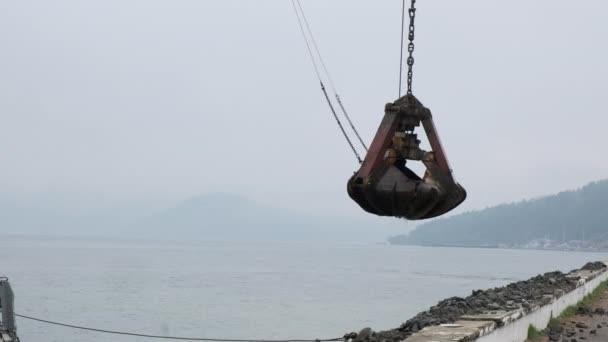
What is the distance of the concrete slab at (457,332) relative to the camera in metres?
8.17

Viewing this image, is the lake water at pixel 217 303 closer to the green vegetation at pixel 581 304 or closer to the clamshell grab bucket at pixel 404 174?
the green vegetation at pixel 581 304

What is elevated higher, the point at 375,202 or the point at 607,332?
the point at 375,202

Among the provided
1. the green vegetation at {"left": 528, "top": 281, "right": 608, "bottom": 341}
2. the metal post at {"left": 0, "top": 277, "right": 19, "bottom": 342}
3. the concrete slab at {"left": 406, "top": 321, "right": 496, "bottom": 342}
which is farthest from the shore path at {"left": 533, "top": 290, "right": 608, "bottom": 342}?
the metal post at {"left": 0, "top": 277, "right": 19, "bottom": 342}

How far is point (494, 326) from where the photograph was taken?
926cm

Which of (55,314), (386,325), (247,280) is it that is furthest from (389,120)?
(247,280)

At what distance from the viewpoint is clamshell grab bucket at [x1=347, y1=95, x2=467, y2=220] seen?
262 inches

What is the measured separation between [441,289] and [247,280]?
800 inches

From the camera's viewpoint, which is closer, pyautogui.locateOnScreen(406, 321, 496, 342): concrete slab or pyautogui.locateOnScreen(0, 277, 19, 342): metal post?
pyautogui.locateOnScreen(406, 321, 496, 342): concrete slab

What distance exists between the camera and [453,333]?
8.43 meters

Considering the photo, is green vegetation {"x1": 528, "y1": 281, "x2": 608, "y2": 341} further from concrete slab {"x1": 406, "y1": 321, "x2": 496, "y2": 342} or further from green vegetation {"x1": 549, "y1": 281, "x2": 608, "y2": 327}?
concrete slab {"x1": 406, "y1": 321, "x2": 496, "y2": 342}

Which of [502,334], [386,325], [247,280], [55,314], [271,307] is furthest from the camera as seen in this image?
[247,280]

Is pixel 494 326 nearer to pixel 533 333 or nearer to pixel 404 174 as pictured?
pixel 533 333

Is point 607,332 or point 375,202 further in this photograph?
point 607,332

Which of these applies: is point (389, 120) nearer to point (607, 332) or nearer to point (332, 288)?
point (607, 332)
